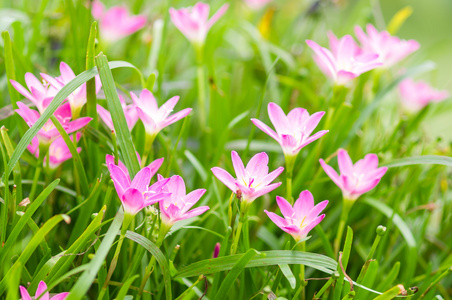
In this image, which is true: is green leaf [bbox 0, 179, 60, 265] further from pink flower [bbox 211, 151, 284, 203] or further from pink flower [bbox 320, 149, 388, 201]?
pink flower [bbox 320, 149, 388, 201]

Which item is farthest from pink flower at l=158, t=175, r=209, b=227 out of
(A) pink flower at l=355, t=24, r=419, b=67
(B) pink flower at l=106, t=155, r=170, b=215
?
(A) pink flower at l=355, t=24, r=419, b=67

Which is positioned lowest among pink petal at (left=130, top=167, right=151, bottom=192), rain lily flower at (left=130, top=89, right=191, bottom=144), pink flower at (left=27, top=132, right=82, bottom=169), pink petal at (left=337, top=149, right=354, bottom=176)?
pink petal at (left=337, top=149, right=354, bottom=176)

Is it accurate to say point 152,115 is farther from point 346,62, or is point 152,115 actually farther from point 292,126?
point 346,62

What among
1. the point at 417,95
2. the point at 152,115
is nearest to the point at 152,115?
the point at 152,115

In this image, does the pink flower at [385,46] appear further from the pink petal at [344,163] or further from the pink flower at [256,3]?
the pink flower at [256,3]

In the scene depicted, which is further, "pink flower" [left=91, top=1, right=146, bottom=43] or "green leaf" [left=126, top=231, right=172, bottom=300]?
"pink flower" [left=91, top=1, right=146, bottom=43]

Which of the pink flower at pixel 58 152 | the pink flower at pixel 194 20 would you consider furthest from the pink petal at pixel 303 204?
the pink flower at pixel 194 20
